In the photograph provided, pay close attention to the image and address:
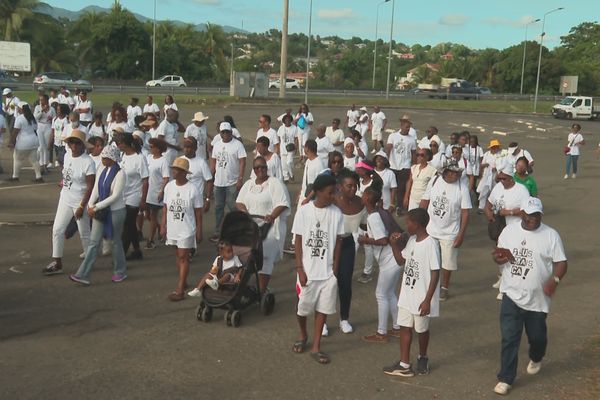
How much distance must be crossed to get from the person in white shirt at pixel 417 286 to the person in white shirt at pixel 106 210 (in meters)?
4.07

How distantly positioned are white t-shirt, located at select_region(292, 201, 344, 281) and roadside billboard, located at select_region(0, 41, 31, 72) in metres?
44.1

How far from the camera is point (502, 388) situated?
5844 mm

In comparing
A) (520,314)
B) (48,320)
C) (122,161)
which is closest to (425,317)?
(520,314)

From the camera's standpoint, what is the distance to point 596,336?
7.43 metres

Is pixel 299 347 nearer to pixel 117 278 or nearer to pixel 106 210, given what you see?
pixel 117 278

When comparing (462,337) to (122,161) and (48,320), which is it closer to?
(48,320)

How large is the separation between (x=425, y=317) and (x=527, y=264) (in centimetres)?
99

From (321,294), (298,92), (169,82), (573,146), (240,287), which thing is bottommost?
(240,287)

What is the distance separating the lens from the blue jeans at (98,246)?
8.44 m

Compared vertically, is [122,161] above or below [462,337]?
above

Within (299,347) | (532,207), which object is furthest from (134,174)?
(532,207)

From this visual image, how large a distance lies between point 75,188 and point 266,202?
8.56ft

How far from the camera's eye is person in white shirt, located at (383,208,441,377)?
233 inches

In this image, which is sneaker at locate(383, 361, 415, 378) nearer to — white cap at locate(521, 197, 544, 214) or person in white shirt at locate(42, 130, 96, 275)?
white cap at locate(521, 197, 544, 214)
